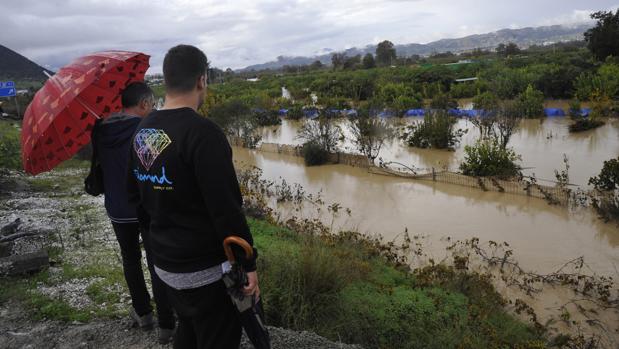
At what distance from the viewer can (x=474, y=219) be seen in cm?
814

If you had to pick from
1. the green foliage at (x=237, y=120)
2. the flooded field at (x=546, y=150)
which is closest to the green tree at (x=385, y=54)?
the green foliage at (x=237, y=120)

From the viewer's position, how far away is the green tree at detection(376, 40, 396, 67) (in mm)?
58147

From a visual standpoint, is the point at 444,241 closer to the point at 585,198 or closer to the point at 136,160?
the point at 585,198

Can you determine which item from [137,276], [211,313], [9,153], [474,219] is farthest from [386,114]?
[211,313]

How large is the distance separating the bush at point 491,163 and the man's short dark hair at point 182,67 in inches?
373

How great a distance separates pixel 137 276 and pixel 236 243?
1.49 metres

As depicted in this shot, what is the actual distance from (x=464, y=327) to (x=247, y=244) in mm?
2837

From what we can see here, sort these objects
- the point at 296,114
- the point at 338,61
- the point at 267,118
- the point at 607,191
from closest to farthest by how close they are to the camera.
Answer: the point at 607,191 < the point at 267,118 < the point at 296,114 < the point at 338,61

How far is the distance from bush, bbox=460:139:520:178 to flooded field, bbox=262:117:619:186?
72 cm

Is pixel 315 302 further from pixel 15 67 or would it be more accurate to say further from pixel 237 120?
pixel 15 67

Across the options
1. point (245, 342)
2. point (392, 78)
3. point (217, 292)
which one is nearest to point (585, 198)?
point (245, 342)

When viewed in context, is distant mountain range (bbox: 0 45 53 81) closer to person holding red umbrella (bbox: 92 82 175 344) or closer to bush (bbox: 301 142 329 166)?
bush (bbox: 301 142 329 166)

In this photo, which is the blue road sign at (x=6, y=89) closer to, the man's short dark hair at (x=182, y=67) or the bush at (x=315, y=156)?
the bush at (x=315, y=156)

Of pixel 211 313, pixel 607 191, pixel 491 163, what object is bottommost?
pixel 607 191
